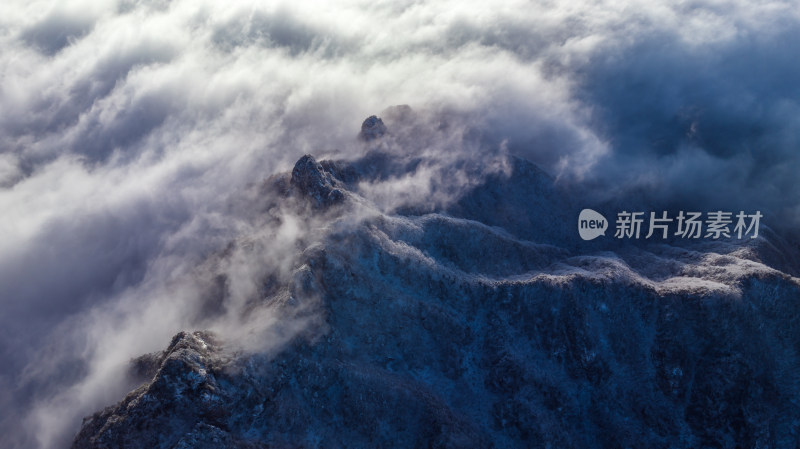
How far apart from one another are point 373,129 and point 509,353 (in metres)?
46.2

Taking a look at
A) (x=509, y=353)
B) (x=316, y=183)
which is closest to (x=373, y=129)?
(x=316, y=183)

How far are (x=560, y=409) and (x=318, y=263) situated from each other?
3256 cm

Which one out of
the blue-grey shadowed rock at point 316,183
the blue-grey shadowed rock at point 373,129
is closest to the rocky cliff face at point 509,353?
the blue-grey shadowed rock at point 316,183

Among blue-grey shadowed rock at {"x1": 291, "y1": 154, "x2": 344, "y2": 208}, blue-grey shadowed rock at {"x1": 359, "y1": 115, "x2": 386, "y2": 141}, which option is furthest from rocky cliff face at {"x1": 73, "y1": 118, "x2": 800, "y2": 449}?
blue-grey shadowed rock at {"x1": 359, "y1": 115, "x2": 386, "y2": 141}

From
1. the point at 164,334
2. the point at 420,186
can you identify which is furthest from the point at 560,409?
the point at 164,334

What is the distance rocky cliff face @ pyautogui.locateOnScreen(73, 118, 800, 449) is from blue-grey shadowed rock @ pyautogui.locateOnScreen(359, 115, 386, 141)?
22.2 metres

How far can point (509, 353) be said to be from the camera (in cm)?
6462

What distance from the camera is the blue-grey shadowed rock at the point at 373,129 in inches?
3654

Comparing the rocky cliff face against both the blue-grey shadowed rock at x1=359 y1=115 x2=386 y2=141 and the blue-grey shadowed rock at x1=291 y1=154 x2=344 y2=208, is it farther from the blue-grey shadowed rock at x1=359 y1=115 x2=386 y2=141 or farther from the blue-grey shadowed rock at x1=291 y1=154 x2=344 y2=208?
the blue-grey shadowed rock at x1=359 y1=115 x2=386 y2=141

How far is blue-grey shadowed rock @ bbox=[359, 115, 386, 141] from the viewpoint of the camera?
92812 mm

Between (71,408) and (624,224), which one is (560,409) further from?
(71,408)

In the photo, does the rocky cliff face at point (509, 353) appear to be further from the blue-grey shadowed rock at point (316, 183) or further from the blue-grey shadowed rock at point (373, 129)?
the blue-grey shadowed rock at point (373, 129)

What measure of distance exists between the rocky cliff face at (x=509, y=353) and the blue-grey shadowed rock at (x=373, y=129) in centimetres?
2215

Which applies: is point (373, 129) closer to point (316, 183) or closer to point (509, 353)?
point (316, 183)
